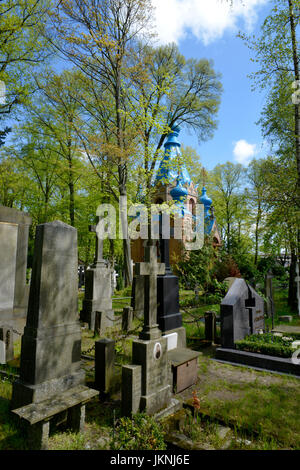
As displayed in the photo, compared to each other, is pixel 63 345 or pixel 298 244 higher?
pixel 298 244

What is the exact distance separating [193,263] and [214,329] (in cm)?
734

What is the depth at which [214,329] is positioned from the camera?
754 cm

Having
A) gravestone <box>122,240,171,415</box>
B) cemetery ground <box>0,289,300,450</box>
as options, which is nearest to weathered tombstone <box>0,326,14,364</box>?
cemetery ground <box>0,289,300,450</box>

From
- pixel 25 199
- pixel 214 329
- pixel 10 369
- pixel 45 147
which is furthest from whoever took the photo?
pixel 25 199

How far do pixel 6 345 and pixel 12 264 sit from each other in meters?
2.90

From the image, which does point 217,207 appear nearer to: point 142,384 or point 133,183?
point 133,183

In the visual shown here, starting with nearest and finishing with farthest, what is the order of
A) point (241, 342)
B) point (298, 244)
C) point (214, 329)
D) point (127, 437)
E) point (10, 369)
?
point (127, 437) < point (10, 369) < point (241, 342) < point (214, 329) < point (298, 244)

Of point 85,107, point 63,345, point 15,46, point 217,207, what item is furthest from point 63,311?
point 217,207

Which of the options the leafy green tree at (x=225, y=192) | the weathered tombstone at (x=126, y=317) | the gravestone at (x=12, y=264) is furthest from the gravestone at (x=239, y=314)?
the leafy green tree at (x=225, y=192)

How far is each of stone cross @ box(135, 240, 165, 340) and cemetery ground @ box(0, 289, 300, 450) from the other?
3.27 feet

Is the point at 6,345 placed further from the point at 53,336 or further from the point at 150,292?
the point at 150,292

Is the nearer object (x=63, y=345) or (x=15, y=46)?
(x=63, y=345)

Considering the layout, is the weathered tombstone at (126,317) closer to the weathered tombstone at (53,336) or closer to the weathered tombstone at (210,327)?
the weathered tombstone at (210,327)

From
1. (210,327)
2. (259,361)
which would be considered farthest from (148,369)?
(210,327)
